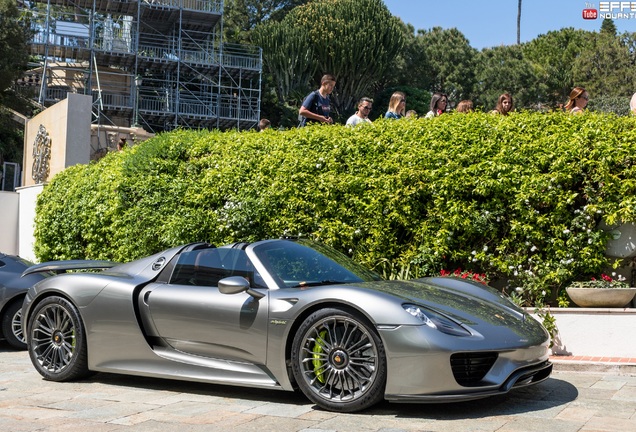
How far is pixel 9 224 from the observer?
16094mm

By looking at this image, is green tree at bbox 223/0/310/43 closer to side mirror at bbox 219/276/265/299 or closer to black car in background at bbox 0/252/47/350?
black car in background at bbox 0/252/47/350

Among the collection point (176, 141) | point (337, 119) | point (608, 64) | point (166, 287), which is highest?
point (608, 64)

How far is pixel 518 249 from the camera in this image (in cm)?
780

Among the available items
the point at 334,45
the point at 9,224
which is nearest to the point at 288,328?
the point at 9,224

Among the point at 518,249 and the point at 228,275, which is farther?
the point at 518,249

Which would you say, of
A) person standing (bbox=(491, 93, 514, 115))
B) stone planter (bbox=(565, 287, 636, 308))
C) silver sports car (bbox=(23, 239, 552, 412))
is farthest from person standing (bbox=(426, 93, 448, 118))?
silver sports car (bbox=(23, 239, 552, 412))

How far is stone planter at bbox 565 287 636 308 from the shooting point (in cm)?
702

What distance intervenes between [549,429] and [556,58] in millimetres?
62934

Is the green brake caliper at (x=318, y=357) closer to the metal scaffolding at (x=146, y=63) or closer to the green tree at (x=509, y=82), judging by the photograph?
the metal scaffolding at (x=146, y=63)

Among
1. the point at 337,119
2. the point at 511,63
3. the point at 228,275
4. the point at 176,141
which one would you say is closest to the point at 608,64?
the point at 511,63

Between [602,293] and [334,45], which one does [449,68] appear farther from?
[602,293]

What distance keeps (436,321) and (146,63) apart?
44.9 meters

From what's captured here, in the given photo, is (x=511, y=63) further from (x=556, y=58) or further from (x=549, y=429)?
(x=549, y=429)

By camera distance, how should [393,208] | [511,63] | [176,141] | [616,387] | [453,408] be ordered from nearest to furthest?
[453,408] → [616,387] → [393,208] → [176,141] → [511,63]
